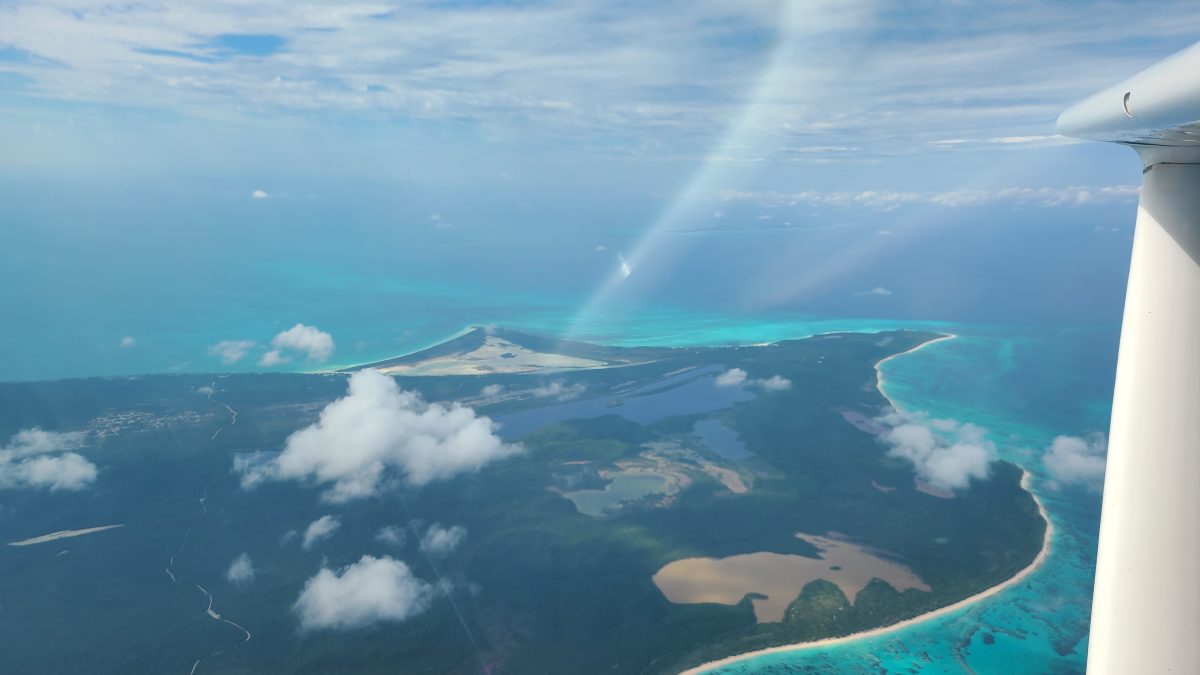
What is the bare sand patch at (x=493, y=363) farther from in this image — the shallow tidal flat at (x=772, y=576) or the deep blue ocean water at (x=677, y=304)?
the shallow tidal flat at (x=772, y=576)

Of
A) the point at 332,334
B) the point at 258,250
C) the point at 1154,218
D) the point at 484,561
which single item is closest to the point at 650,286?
the point at 332,334

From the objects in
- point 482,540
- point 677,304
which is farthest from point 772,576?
point 677,304

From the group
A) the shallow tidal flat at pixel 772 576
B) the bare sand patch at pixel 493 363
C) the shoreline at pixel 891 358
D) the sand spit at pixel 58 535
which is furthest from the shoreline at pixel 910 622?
the bare sand patch at pixel 493 363

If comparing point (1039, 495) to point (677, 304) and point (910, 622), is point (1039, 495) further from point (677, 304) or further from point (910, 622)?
point (677, 304)

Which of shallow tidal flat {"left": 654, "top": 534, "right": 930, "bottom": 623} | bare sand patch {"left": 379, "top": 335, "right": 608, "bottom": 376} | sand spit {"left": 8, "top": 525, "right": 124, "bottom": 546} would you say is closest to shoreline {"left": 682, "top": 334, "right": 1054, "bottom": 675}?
shallow tidal flat {"left": 654, "top": 534, "right": 930, "bottom": 623}

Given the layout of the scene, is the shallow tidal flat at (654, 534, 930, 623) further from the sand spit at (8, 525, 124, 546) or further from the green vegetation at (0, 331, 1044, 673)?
the sand spit at (8, 525, 124, 546)

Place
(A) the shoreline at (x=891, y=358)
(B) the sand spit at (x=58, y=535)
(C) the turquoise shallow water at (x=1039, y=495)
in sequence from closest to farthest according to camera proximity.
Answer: (C) the turquoise shallow water at (x=1039, y=495) → (B) the sand spit at (x=58, y=535) → (A) the shoreline at (x=891, y=358)

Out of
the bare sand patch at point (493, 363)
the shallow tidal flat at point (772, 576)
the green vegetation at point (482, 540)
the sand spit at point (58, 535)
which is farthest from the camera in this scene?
the bare sand patch at point (493, 363)
